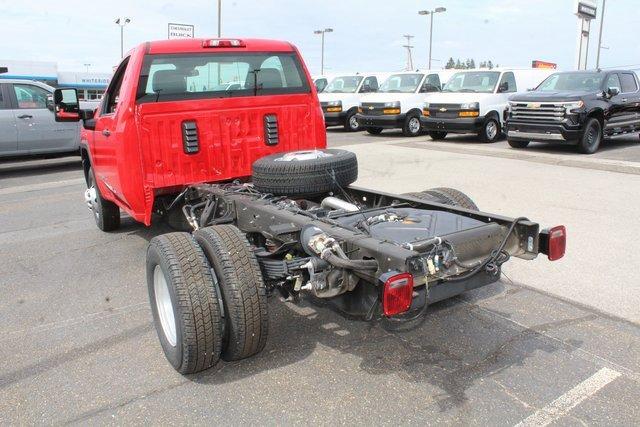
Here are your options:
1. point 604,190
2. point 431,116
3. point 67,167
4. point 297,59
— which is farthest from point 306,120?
point 431,116

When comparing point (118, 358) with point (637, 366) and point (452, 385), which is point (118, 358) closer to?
point (452, 385)

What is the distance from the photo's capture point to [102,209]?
21.0 feet

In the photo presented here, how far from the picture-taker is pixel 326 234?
310 centimetres

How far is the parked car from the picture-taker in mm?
11477

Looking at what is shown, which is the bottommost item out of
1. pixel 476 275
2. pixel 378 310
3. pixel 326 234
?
pixel 378 310

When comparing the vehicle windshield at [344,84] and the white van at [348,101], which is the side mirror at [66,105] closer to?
the white van at [348,101]

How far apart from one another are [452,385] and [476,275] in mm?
619

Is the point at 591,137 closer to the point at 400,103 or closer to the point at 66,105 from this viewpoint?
the point at 400,103

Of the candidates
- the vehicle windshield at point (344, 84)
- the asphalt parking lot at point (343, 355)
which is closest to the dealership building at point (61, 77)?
the vehicle windshield at point (344, 84)

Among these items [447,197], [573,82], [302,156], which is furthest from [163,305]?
[573,82]

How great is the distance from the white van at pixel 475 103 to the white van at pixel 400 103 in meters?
1.37

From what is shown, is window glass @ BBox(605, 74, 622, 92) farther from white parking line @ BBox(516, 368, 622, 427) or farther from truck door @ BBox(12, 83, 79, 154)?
truck door @ BBox(12, 83, 79, 154)

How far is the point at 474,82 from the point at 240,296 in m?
14.7

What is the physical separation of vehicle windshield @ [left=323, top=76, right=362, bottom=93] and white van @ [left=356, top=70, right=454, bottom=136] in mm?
1675
